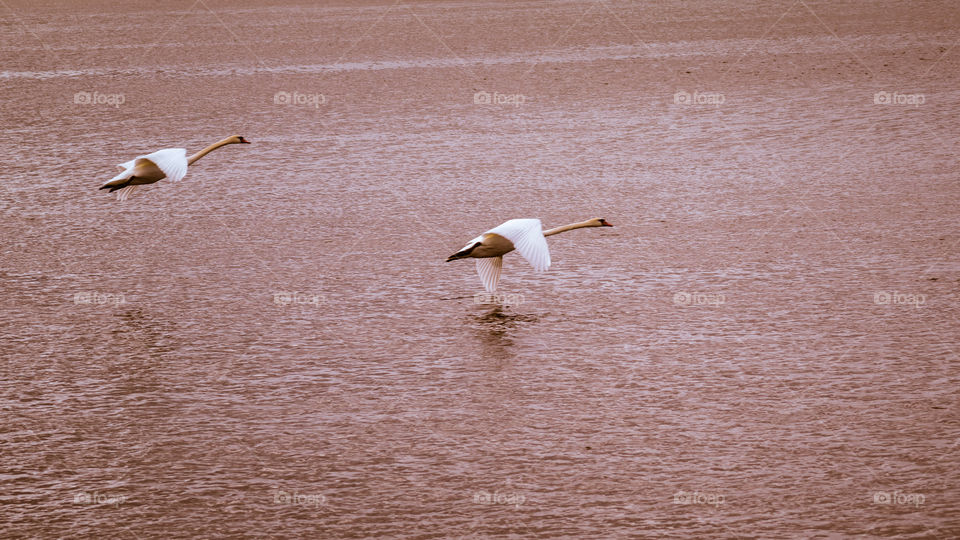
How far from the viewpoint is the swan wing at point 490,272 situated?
557 cm

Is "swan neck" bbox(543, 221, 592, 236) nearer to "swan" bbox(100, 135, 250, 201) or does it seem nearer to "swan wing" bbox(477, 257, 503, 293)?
"swan wing" bbox(477, 257, 503, 293)

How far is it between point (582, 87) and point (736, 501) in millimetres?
8039

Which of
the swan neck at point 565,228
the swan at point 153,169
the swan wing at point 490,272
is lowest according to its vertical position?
the swan wing at point 490,272

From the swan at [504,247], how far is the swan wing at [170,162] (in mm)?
1858

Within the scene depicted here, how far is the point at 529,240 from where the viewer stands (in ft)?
17.7

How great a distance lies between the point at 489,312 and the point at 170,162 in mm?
2133

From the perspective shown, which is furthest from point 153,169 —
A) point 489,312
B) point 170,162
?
point 489,312

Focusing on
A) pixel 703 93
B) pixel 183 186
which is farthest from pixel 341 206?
pixel 703 93

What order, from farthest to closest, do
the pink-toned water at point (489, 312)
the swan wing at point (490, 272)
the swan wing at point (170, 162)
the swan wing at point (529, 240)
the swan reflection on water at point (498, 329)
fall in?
1. the swan wing at point (170, 162)
2. the swan wing at point (490, 272)
3. the swan wing at point (529, 240)
4. the swan reflection on water at point (498, 329)
5. the pink-toned water at point (489, 312)

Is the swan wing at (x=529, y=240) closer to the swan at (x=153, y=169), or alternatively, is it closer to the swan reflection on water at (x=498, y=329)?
the swan reflection on water at (x=498, y=329)

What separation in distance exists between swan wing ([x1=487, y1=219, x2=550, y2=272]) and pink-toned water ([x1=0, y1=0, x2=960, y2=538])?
25cm

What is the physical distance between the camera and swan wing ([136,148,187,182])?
6.48 metres

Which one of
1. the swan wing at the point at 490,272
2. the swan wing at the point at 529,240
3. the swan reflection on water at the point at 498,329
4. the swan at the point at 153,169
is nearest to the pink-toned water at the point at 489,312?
the swan reflection on water at the point at 498,329

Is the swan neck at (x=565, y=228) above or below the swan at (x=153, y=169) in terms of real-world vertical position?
below
